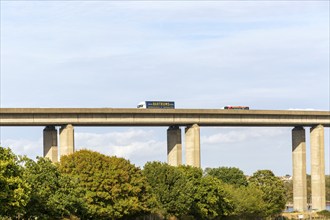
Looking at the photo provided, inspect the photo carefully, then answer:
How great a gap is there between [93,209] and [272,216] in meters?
69.2

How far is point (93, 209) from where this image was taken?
102 metres

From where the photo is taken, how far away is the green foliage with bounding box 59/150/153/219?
104 meters

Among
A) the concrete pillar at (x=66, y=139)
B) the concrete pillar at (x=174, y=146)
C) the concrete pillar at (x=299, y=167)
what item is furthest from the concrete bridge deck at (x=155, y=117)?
the concrete pillar at (x=299, y=167)

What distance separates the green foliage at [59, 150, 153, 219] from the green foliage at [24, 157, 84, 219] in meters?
7.55

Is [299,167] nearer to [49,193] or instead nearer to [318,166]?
[318,166]

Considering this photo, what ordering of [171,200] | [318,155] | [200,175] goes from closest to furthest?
[171,200] → [200,175] → [318,155]

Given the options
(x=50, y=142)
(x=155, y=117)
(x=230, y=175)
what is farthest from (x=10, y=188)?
(x=230, y=175)

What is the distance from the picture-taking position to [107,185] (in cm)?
10575

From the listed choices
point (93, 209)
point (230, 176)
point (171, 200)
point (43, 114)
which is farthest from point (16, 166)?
point (230, 176)

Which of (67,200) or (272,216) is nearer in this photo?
(67,200)

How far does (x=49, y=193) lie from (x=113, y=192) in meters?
18.3

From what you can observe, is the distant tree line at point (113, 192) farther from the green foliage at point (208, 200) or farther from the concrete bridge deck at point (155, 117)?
the concrete bridge deck at point (155, 117)

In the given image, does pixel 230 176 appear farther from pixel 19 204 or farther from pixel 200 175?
pixel 19 204

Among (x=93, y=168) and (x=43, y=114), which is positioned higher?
(x=43, y=114)
